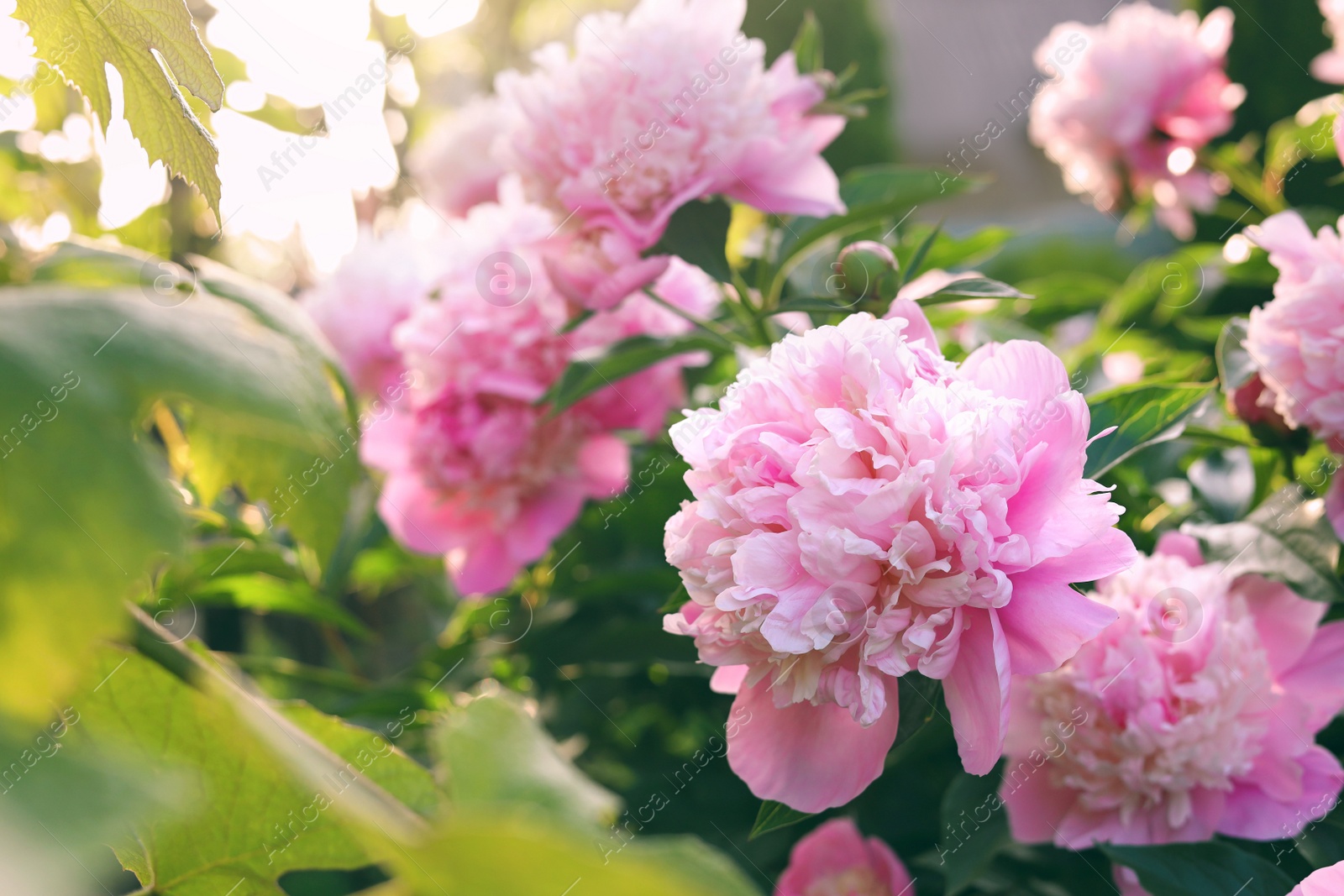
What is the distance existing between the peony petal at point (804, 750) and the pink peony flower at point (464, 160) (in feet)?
2.83

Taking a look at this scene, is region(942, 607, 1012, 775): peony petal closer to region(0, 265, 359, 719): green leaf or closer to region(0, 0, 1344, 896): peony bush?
region(0, 0, 1344, 896): peony bush

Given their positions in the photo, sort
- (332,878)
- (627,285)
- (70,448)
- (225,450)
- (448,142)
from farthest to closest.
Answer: (448,142)
(627,285)
(332,878)
(225,450)
(70,448)

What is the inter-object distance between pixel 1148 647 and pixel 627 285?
34 cm

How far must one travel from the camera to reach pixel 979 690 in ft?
1.14

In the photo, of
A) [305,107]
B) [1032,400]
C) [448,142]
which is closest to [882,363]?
[1032,400]

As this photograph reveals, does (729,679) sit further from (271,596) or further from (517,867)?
(271,596)

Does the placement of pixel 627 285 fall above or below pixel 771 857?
above

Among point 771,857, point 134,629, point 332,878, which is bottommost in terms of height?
point 771,857

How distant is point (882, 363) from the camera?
363mm

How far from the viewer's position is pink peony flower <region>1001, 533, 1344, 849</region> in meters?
0.46

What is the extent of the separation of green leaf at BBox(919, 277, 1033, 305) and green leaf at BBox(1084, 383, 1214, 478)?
70 millimetres

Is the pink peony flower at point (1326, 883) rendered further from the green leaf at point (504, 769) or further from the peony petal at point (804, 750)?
the green leaf at point (504, 769)

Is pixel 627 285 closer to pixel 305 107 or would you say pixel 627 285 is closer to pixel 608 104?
pixel 608 104

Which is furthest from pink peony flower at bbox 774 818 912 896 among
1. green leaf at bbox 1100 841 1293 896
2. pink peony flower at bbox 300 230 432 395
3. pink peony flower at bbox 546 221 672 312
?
pink peony flower at bbox 300 230 432 395
